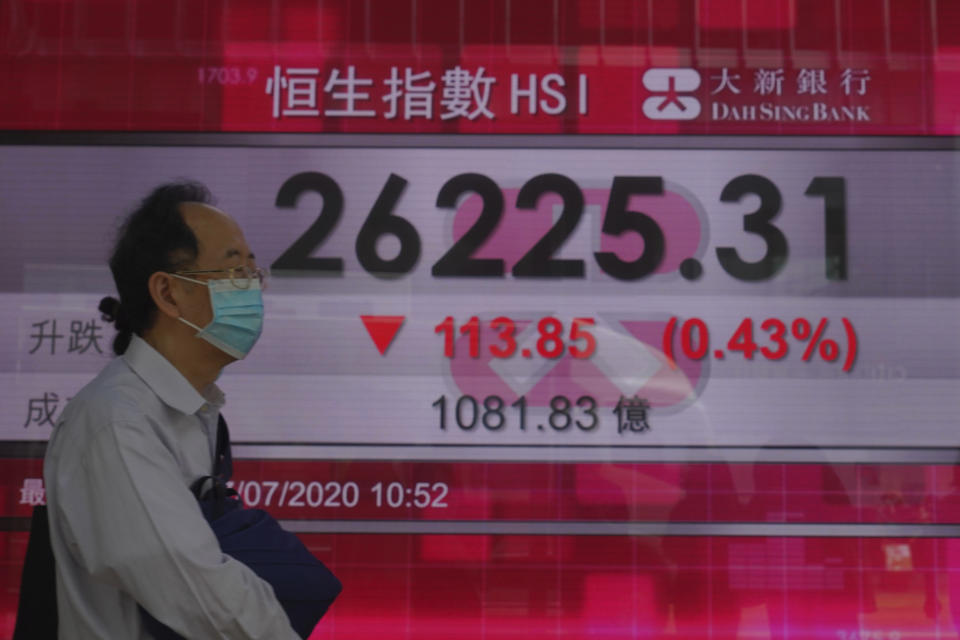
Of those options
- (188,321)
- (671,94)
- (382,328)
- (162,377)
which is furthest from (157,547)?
(671,94)

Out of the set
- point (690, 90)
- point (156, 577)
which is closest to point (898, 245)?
point (690, 90)

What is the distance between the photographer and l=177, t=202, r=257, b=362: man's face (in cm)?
171

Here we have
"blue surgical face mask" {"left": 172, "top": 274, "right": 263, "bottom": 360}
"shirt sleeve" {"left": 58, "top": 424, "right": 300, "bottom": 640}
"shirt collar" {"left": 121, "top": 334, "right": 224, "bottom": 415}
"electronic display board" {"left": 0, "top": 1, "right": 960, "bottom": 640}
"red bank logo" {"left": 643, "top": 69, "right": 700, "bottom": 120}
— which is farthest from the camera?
"red bank logo" {"left": 643, "top": 69, "right": 700, "bottom": 120}

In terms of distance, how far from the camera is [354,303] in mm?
2928

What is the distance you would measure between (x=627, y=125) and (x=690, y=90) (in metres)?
0.22

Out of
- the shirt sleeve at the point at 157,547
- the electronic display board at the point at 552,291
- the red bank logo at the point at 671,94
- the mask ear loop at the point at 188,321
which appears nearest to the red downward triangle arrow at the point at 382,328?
the electronic display board at the point at 552,291

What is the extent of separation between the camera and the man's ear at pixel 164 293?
1.70 m

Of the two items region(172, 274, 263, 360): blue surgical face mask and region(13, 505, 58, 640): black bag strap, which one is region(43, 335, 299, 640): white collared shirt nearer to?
region(13, 505, 58, 640): black bag strap

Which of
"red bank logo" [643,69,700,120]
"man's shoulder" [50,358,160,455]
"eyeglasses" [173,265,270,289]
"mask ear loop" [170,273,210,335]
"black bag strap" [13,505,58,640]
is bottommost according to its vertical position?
"black bag strap" [13,505,58,640]

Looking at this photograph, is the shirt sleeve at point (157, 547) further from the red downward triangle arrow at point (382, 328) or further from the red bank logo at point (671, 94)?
the red bank logo at point (671, 94)

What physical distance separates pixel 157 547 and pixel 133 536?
0.04 metres

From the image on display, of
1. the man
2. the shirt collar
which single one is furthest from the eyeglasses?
the shirt collar

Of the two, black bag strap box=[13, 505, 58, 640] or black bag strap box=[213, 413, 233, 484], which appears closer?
black bag strap box=[13, 505, 58, 640]

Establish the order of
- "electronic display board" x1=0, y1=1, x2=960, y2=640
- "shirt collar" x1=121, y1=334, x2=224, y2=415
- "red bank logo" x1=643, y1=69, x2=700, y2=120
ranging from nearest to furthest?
"shirt collar" x1=121, y1=334, x2=224, y2=415 < "electronic display board" x1=0, y1=1, x2=960, y2=640 < "red bank logo" x1=643, y1=69, x2=700, y2=120
